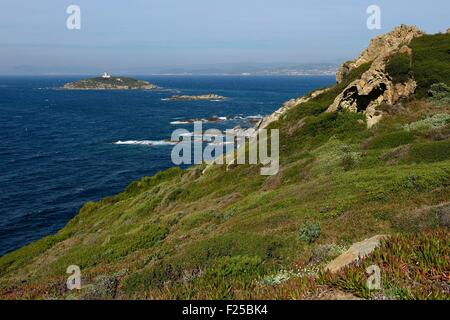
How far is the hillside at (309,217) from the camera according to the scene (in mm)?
8461

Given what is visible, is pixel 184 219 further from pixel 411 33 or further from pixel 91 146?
pixel 91 146

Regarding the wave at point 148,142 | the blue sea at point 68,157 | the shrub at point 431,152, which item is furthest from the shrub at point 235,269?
the wave at point 148,142

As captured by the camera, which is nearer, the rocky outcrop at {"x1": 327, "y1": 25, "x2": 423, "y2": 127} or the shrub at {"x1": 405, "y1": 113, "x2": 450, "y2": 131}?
the shrub at {"x1": 405, "y1": 113, "x2": 450, "y2": 131}

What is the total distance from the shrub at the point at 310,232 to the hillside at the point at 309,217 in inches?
2.2

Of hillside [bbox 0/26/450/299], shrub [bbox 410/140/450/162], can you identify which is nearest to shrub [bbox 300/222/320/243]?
hillside [bbox 0/26/450/299]

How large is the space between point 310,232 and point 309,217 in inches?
83.6

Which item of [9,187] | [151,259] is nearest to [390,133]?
[151,259]

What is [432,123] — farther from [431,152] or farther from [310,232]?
[310,232]

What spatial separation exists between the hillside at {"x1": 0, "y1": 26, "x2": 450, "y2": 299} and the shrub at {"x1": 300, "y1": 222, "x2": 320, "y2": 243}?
6cm

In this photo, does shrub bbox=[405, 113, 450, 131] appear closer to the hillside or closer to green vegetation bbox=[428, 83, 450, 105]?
the hillside

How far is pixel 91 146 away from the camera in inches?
3656

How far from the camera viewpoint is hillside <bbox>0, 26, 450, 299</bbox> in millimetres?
8461

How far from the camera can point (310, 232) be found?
46.0 ft
